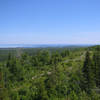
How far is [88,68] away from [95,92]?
3549mm

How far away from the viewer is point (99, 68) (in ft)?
A: 57.4

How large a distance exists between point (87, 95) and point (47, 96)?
18.3 feet

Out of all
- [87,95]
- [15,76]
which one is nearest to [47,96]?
[87,95]

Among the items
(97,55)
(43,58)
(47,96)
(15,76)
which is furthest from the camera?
(43,58)

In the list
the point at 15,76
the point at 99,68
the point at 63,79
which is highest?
the point at 99,68

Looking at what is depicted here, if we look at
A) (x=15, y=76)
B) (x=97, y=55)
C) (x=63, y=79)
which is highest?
(x=97, y=55)

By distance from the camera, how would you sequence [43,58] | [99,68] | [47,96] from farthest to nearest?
[43,58] → [99,68] → [47,96]

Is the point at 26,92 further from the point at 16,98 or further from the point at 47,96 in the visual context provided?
the point at 47,96

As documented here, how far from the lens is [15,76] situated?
1046 inches

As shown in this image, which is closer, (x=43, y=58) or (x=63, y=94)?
(x=63, y=94)

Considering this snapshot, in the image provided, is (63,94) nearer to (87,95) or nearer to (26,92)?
(87,95)

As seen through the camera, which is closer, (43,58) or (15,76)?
(15,76)

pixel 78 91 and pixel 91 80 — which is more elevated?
pixel 91 80

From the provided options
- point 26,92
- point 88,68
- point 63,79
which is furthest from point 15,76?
point 88,68
